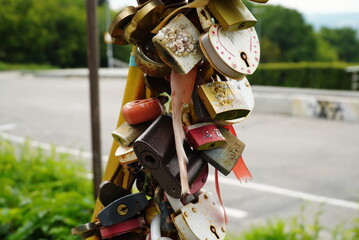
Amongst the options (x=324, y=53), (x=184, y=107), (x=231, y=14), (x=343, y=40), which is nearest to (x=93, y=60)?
(x=184, y=107)

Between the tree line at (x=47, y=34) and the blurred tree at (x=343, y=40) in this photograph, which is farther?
the blurred tree at (x=343, y=40)

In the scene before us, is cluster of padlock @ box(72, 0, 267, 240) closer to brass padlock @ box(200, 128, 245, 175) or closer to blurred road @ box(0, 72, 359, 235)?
brass padlock @ box(200, 128, 245, 175)

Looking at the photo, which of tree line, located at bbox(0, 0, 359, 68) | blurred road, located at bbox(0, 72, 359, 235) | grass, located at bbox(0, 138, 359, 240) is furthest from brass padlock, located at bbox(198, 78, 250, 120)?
tree line, located at bbox(0, 0, 359, 68)

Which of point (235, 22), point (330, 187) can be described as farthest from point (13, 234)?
point (330, 187)

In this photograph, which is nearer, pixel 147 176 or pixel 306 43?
pixel 147 176

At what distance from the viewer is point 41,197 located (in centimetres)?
328

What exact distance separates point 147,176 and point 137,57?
32cm

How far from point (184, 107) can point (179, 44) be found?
17 centimetres

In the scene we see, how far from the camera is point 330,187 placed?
522 cm

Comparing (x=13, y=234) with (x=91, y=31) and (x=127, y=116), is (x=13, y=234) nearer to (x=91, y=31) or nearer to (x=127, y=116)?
(x=91, y=31)

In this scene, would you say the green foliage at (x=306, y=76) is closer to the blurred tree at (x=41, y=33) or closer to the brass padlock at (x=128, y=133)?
the brass padlock at (x=128, y=133)

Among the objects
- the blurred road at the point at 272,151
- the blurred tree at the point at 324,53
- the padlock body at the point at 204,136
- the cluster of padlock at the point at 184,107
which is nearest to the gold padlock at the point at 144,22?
the cluster of padlock at the point at 184,107

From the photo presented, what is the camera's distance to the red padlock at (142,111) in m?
1.13

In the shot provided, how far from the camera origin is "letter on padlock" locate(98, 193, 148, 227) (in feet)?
3.92
